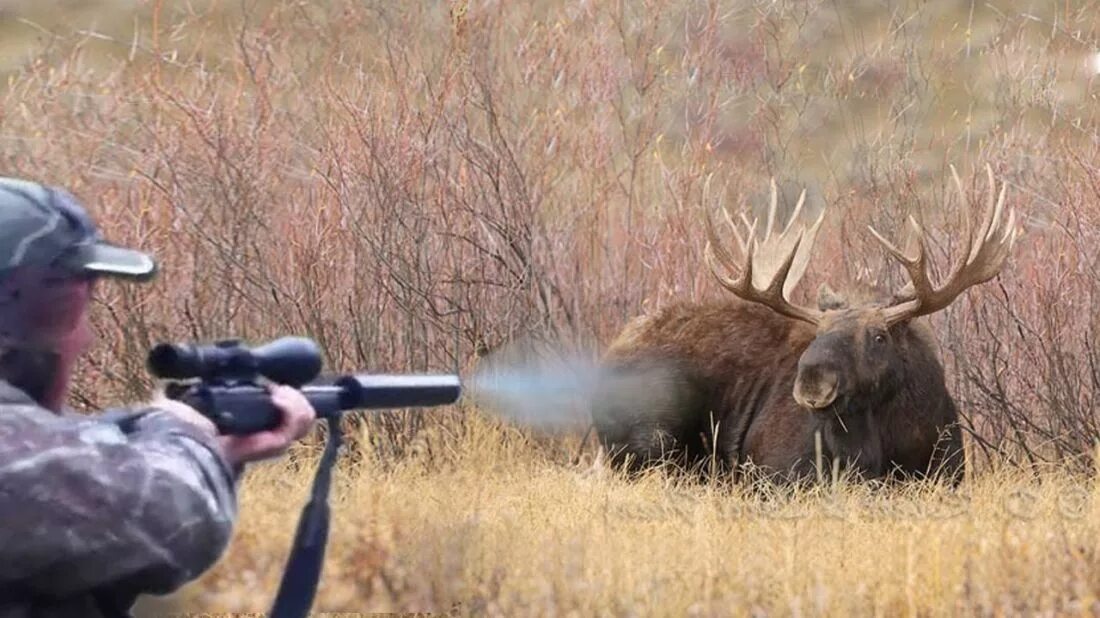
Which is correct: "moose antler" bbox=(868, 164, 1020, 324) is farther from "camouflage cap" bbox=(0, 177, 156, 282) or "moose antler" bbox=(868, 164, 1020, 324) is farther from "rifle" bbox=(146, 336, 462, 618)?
"camouflage cap" bbox=(0, 177, 156, 282)

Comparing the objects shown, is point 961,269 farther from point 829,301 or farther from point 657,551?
point 657,551

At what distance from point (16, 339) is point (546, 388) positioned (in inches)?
268

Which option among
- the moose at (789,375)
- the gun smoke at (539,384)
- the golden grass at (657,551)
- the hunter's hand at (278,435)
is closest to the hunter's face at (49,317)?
the hunter's hand at (278,435)

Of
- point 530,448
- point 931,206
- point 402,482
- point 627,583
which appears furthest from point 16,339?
point 931,206

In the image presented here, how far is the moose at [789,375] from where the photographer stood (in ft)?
24.8

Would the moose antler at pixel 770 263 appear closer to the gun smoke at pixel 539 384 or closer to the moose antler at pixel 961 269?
the moose antler at pixel 961 269

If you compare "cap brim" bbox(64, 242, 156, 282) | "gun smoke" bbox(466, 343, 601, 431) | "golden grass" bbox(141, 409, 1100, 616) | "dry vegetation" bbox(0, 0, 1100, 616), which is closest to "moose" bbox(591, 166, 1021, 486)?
"gun smoke" bbox(466, 343, 601, 431)

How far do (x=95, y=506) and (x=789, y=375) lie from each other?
6.53 m

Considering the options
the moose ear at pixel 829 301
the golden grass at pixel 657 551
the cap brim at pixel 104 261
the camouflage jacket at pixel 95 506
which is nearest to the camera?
the camouflage jacket at pixel 95 506

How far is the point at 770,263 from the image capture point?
8.50 meters

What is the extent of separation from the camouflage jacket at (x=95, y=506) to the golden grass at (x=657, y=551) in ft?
11.3

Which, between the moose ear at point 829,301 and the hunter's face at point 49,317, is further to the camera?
the moose ear at point 829,301

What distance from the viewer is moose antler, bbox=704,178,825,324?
311 inches

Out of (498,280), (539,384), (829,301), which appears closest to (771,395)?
(829,301)
